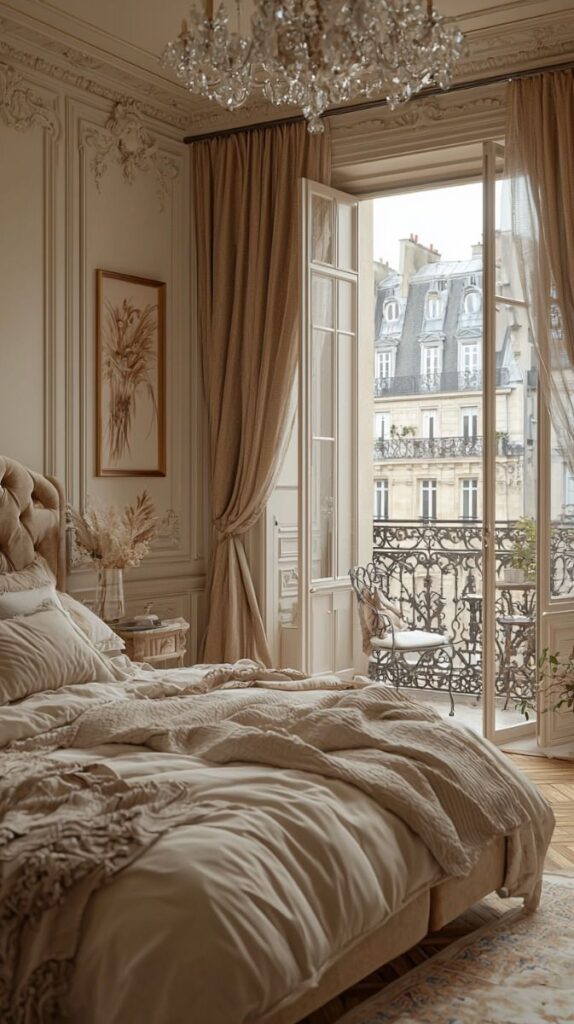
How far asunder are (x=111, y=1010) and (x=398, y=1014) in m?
0.99

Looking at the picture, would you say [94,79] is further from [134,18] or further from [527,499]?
[527,499]

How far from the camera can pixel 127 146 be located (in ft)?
17.5

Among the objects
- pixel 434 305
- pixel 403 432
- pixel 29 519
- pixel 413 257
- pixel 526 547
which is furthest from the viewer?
pixel 434 305

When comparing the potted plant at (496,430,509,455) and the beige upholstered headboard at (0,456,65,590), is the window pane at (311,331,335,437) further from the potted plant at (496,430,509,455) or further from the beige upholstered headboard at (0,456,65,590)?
the beige upholstered headboard at (0,456,65,590)

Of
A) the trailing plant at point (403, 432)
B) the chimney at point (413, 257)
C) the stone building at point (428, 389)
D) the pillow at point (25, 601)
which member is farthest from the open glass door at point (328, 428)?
the chimney at point (413, 257)

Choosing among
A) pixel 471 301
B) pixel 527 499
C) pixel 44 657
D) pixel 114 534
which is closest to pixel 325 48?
pixel 44 657

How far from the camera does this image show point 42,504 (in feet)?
15.3

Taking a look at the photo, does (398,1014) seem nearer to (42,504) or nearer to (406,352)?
(42,504)

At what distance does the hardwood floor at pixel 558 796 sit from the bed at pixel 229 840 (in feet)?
1.66

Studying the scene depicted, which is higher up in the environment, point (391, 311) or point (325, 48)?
point (391, 311)

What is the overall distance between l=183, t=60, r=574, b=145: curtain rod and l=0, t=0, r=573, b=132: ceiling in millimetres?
241

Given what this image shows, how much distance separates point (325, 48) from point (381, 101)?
9.13 feet

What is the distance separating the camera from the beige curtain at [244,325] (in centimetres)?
549

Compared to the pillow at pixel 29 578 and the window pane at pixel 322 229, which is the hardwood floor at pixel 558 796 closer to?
the pillow at pixel 29 578
